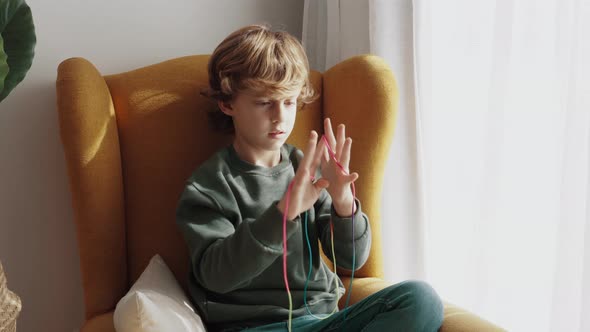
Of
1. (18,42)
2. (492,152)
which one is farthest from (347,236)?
(18,42)

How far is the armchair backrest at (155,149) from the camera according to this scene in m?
1.36

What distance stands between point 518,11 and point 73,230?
1133 millimetres

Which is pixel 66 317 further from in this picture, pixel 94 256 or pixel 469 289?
pixel 469 289

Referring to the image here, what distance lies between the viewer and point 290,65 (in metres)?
1.33

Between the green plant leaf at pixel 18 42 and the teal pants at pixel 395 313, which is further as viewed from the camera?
the green plant leaf at pixel 18 42

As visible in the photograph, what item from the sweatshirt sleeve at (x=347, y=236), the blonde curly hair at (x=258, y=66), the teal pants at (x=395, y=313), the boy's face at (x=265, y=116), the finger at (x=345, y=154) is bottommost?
the teal pants at (x=395, y=313)

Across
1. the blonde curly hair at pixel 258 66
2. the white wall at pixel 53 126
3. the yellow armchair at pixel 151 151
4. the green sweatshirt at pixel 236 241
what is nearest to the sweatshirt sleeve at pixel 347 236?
the green sweatshirt at pixel 236 241

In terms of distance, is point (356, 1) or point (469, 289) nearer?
point (469, 289)

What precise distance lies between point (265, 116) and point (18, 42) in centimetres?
53

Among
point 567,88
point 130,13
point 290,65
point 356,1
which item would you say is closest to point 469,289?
point 567,88

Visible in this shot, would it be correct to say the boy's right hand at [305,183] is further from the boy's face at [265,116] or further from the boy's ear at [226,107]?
the boy's ear at [226,107]

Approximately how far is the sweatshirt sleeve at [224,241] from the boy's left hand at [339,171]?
13 cm

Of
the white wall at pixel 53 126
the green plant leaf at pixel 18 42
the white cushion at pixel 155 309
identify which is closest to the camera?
the white cushion at pixel 155 309

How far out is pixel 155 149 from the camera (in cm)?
147
